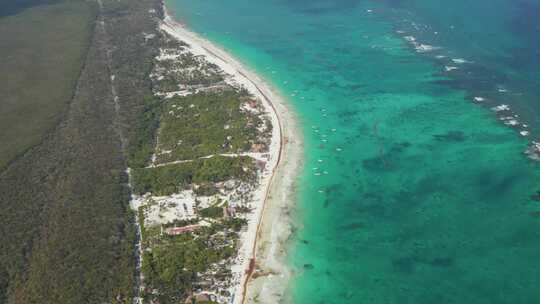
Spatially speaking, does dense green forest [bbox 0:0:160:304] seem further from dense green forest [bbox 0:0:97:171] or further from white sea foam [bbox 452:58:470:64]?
white sea foam [bbox 452:58:470:64]

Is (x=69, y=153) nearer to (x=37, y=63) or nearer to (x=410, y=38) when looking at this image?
(x=37, y=63)

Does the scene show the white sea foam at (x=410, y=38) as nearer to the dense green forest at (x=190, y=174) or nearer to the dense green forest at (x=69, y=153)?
the dense green forest at (x=69, y=153)

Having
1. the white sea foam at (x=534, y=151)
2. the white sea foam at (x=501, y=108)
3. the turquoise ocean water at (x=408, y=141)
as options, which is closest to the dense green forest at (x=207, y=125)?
the turquoise ocean water at (x=408, y=141)

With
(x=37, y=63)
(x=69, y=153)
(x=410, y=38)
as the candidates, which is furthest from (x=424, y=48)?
(x=37, y=63)

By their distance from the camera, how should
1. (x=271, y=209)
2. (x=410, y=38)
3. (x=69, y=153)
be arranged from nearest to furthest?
1. (x=271, y=209)
2. (x=69, y=153)
3. (x=410, y=38)

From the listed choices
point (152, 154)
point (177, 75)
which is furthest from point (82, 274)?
point (177, 75)

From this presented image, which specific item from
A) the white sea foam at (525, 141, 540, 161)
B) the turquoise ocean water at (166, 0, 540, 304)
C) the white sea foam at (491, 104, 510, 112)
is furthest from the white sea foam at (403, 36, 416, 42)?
the white sea foam at (525, 141, 540, 161)

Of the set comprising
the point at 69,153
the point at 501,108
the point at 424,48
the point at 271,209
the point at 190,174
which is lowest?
the point at 271,209

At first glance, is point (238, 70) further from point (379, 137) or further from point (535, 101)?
point (535, 101)
